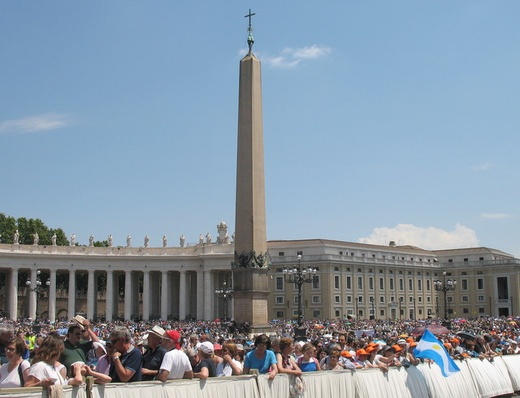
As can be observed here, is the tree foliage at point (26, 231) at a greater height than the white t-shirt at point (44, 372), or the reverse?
the tree foliage at point (26, 231)

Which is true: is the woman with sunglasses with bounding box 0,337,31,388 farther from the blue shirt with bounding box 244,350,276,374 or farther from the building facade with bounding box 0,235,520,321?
the building facade with bounding box 0,235,520,321

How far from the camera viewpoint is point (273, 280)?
88688mm

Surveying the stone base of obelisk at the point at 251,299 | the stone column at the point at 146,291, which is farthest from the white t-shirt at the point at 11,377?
the stone column at the point at 146,291

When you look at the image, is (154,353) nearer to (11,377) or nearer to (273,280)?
(11,377)

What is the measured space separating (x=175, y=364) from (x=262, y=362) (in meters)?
1.52

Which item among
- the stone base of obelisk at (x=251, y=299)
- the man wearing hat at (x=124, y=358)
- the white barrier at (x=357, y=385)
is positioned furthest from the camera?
the stone base of obelisk at (x=251, y=299)

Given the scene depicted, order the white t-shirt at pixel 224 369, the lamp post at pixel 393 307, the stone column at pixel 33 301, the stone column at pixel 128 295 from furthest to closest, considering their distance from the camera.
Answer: the lamp post at pixel 393 307, the stone column at pixel 128 295, the stone column at pixel 33 301, the white t-shirt at pixel 224 369

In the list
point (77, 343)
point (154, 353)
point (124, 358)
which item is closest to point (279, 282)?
point (154, 353)

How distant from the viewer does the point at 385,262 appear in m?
95.9

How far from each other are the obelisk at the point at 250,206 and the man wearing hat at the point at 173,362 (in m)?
19.9

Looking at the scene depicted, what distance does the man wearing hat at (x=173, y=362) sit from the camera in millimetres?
7914

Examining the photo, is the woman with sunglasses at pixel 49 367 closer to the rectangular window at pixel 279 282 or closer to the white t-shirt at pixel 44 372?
the white t-shirt at pixel 44 372

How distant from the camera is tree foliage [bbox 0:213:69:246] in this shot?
317 feet

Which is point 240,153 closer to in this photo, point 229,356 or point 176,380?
point 229,356
